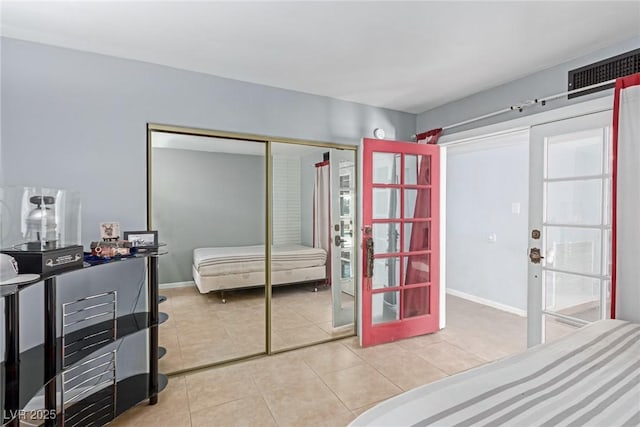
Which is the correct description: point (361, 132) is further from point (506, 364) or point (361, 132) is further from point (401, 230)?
point (506, 364)

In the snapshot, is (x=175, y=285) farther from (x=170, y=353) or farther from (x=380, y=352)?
(x=380, y=352)

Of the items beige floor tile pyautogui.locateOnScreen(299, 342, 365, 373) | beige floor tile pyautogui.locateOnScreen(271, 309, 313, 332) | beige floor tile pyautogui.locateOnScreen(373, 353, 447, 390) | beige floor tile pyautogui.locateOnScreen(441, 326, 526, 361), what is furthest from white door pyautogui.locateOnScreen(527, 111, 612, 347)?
beige floor tile pyautogui.locateOnScreen(271, 309, 313, 332)

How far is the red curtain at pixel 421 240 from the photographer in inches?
130

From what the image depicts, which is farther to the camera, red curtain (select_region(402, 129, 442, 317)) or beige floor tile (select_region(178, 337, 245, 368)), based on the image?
red curtain (select_region(402, 129, 442, 317))

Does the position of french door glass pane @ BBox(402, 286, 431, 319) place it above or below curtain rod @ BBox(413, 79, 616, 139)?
below

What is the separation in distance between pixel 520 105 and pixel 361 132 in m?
1.39

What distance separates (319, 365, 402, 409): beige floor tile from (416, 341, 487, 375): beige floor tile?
1.83 feet

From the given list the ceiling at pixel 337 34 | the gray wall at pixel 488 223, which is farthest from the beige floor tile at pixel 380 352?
the ceiling at pixel 337 34

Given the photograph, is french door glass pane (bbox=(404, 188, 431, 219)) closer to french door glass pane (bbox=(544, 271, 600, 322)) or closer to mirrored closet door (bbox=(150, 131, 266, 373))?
french door glass pane (bbox=(544, 271, 600, 322))

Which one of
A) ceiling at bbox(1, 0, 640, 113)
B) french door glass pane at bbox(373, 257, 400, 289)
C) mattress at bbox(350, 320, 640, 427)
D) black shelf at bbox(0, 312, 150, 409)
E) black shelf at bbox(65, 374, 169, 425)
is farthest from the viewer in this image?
french door glass pane at bbox(373, 257, 400, 289)

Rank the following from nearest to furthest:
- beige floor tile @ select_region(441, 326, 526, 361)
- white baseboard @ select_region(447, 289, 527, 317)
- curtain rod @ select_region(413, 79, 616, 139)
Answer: curtain rod @ select_region(413, 79, 616, 139) → beige floor tile @ select_region(441, 326, 526, 361) → white baseboard @ select_region(447, 289, 527, 317)

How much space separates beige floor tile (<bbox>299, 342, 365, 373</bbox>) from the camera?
2656 mm

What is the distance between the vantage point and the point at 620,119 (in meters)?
1.98

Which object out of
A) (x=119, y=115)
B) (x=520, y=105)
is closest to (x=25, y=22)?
(x=119, y=115)
